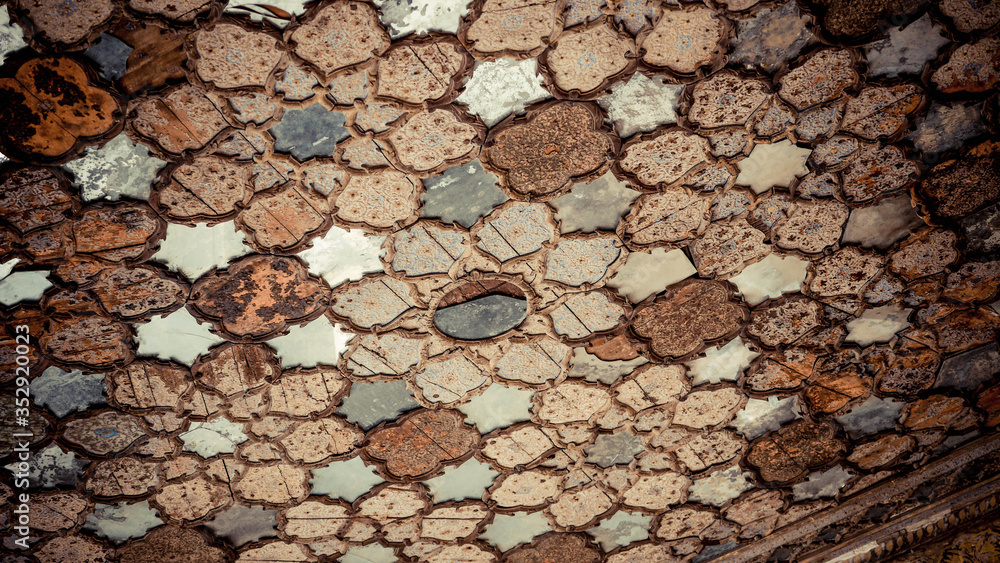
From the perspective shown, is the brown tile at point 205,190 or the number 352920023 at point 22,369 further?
the number 352920023 at point 22,369

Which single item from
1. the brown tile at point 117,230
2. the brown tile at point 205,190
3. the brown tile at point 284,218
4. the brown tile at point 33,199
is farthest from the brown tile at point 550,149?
the brown tile at point 33,199

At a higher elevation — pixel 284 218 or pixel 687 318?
pixel 284 218

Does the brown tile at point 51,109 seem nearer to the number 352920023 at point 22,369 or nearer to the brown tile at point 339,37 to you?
the brown tile at point 339,37

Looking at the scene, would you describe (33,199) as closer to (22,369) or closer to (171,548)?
(22,369)

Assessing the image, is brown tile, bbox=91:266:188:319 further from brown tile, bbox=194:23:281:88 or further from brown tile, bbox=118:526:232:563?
brown tile, bbox=118:526:232:563

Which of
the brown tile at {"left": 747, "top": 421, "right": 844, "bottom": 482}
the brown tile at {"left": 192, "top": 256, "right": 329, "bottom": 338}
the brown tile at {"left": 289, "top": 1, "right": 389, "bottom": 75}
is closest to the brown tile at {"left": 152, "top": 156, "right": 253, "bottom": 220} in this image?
the brown tile at {"left": 192, "top": 256, "right": 329, "bottom": 338}

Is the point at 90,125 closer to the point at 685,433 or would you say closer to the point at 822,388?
the point at 685,433

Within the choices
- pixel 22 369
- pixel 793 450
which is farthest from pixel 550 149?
pixel 793 450

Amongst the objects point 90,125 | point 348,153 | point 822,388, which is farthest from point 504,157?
point 822,388

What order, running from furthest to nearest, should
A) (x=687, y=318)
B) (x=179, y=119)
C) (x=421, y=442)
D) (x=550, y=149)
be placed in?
(x=421, y=442) < (x=687, y=318) < (x=550, y=149) < (x=179, y=119)

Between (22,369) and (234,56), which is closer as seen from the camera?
(234,56)

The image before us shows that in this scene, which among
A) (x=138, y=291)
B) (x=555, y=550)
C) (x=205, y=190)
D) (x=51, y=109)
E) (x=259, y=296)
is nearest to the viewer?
(x=51, y=109)
